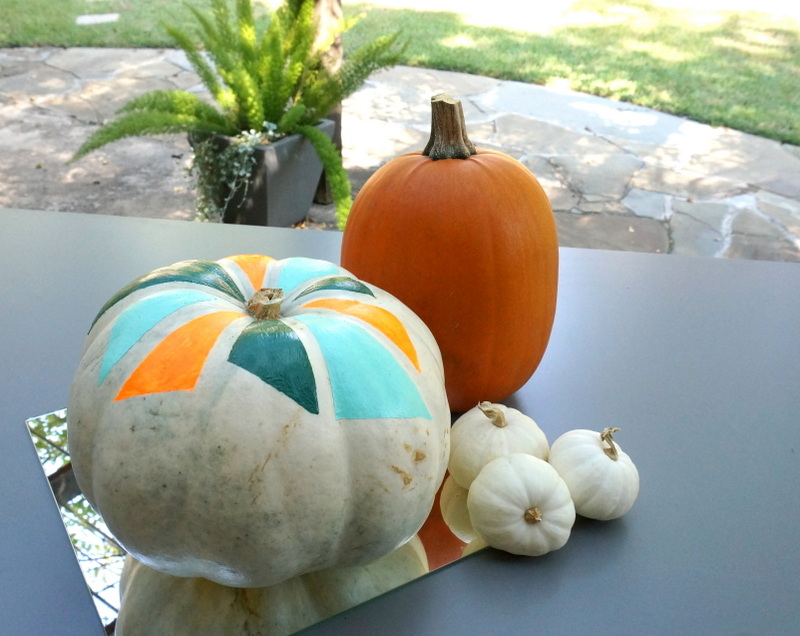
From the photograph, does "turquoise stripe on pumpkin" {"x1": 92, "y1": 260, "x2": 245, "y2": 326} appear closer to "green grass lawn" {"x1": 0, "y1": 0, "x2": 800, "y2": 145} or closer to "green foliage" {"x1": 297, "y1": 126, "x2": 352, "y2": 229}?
"green foliage" {"x1": 297, "y1": 126, "x2": 352, "y2": 229}

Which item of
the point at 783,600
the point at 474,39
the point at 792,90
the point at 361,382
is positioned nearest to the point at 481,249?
the point at 361,382

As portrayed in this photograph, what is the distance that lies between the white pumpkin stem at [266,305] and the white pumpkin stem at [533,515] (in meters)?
0.27

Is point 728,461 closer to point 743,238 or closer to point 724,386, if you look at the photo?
point 724,386

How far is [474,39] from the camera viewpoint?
5.41m

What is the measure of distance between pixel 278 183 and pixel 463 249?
2.07 metres

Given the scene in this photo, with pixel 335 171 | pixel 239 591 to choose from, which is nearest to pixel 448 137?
pixel 239 591

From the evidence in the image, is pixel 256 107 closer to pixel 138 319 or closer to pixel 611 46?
pixel 138 319

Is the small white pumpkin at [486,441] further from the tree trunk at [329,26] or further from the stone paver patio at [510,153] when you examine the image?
the tree trunk at [329,26]

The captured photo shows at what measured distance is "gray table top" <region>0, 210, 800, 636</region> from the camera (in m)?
0.65

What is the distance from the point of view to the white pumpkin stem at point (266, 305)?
64cm

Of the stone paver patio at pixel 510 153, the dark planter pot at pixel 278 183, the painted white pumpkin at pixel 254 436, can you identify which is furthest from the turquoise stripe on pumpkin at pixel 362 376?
the stone paver patio at pixel 510 153

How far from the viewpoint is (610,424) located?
0.88 m

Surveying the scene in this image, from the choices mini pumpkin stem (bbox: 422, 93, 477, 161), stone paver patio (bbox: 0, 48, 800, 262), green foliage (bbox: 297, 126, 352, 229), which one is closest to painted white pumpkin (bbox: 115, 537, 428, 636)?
mini pumpkin stem (bbox: 422, 93, 477, 161)

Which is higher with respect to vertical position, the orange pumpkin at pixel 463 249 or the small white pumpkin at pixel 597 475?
the orange pumpkin at pixel 463 249
